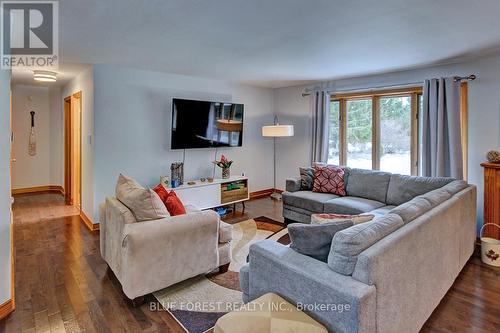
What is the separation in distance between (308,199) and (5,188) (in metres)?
3.30

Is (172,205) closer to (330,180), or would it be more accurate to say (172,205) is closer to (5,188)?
(5,188)

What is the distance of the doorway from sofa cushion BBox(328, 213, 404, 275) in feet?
14.9

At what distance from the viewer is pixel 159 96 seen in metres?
4.64

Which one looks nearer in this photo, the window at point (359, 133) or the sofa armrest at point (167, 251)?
the sofa armrest at point (167, 251)

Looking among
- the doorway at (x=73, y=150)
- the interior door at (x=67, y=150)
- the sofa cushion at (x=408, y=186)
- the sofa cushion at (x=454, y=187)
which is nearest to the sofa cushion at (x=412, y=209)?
the sofa cushion at (x=454, y=187)

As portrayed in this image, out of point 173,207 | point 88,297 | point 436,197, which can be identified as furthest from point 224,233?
point 436,197

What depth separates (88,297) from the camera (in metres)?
2.46

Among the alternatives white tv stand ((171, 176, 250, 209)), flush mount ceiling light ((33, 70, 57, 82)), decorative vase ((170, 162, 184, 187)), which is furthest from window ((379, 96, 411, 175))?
flush mount ceiling light ((33, 70, 57, 82))

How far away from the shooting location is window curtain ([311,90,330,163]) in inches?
210

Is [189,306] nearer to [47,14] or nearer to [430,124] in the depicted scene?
[47,14]

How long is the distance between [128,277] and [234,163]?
12.2 ft

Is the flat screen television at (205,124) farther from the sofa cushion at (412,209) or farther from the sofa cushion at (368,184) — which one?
the sofa cushion at (412,209)

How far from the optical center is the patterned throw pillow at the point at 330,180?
4.32m

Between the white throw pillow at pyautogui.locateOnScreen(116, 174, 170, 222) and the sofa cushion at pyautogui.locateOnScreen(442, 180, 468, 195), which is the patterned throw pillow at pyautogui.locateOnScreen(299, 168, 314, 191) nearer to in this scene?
the sofa cushion at pyautogui.locateOnScreen(442, 180, 468, 195)
